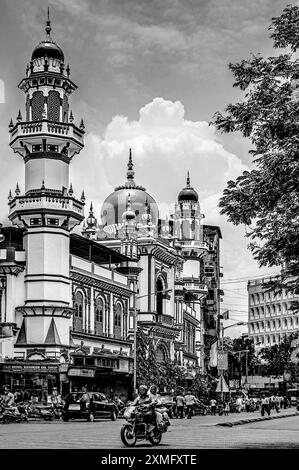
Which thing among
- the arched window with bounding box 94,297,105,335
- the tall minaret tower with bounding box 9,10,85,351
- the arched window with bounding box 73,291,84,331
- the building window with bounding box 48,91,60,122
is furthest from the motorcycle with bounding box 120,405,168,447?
the arched window with bounding box 94,297,105,335

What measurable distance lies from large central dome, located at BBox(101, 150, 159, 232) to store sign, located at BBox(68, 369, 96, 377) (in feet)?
108

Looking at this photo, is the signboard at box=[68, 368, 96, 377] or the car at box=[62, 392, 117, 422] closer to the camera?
the car at box=[62, 392, 117, 422]

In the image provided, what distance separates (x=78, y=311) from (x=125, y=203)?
29.4 metres

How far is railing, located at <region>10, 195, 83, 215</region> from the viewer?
61250 mm

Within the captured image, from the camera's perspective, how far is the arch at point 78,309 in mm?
64688

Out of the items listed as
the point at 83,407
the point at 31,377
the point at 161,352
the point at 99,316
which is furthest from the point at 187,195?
the point at 83,407

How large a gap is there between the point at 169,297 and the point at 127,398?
759 inches

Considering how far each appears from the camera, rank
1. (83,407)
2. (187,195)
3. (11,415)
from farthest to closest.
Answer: (187,195), (83,407), (11,415)

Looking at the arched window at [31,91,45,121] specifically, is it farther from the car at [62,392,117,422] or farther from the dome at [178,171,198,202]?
the dome at [178,171,198,202]

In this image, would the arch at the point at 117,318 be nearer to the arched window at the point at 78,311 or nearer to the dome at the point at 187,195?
the arched window at the point at 78,311

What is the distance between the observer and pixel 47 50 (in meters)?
63.7

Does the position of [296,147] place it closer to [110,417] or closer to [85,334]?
[110,417]

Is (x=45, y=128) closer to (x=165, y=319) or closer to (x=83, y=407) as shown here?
(x=83, y=407)
